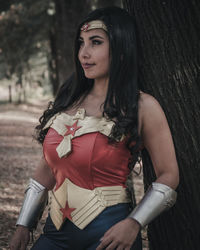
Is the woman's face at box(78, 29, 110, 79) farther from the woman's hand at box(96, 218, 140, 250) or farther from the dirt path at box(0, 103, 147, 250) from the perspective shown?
the dirt path at box(0, 103, 147, 250)

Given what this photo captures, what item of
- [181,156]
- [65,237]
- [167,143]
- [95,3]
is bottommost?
[65,237]

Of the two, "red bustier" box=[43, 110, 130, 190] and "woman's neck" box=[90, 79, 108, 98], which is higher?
"woman's neck" box=[90, 79, 108, 98]

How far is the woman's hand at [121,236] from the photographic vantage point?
6.46ft

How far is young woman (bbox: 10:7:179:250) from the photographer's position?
206cm

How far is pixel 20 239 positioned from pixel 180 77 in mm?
1442

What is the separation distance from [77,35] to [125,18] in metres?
0.37

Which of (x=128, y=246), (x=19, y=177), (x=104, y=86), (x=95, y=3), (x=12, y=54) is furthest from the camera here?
(x=12, y=54)

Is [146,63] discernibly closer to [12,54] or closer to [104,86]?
[104,86]

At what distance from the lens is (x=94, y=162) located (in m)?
2.07

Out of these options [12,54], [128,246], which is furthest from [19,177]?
[12,54]

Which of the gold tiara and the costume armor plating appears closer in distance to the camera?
the costume armor plating

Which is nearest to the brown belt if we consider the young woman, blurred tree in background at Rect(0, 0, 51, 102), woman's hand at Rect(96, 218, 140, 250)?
the young woman

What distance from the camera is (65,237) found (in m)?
2.18

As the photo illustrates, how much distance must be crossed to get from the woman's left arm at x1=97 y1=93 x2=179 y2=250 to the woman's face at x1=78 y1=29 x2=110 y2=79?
0.33 m
